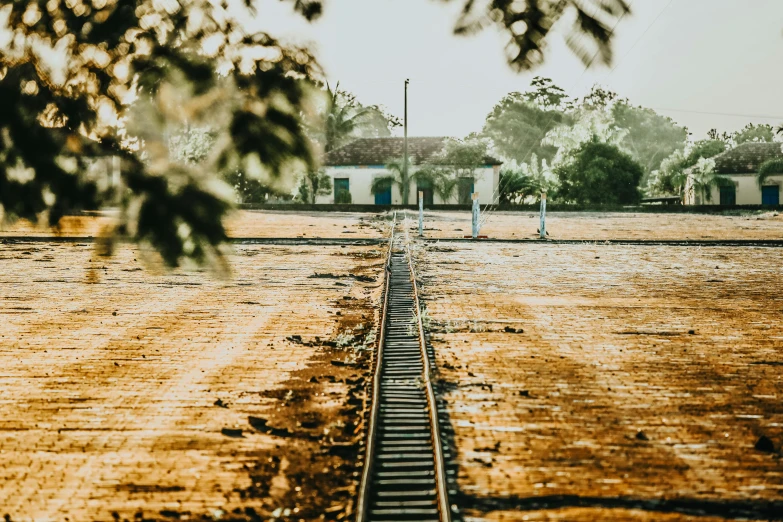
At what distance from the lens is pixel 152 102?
341 cm

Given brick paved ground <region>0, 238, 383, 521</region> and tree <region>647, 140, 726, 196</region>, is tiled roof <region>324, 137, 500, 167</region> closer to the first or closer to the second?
tree <region>647, 140, 726, 196</region>

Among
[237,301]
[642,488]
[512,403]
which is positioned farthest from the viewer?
[237,301]

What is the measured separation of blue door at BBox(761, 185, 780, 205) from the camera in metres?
58.7

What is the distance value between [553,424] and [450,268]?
11268 mm

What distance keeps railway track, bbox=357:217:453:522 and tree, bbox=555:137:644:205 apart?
4439 cm

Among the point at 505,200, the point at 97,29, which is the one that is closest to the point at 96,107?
the point at 97,29

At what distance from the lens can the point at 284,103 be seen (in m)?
3.49

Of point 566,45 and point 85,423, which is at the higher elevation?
point 566,45

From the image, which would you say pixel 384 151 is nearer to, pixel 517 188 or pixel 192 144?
pixel 517 188

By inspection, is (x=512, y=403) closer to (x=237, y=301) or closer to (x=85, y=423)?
(x=85, y=423)

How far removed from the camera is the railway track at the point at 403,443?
15.8 feet

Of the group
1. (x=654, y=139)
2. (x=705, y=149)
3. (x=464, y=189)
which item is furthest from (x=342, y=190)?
(x=654, y=139)

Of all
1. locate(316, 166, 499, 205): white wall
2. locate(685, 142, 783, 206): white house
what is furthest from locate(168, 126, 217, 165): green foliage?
locate(685, 142, 783, 206): white house

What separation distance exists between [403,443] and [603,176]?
48.0m
